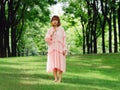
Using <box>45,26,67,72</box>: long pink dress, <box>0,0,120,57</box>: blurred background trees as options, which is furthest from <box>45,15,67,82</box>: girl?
<box>0,0,120,57</box>: blurred background trees

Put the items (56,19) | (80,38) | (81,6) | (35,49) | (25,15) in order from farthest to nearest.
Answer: (35,49) < (80,38) < (81,6) < (25,15) < (56,19)

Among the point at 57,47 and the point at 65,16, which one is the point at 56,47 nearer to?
the point at 57,47

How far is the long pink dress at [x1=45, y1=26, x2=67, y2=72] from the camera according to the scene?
14469 mm

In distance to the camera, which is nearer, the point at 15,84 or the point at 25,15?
the point at 15,84

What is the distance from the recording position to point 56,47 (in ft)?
47.8

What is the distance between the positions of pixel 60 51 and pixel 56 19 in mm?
1097

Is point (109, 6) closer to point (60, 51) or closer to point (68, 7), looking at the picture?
point (68, 7)

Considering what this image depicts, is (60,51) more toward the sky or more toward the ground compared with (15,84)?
more toward the sky

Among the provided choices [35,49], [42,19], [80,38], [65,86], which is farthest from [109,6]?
[35,49]

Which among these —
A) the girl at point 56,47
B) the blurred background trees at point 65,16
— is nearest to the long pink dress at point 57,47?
the girl at point 56,47

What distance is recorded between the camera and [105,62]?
2925cm

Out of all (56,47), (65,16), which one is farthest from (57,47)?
(65,16)

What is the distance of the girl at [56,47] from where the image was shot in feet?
47.4

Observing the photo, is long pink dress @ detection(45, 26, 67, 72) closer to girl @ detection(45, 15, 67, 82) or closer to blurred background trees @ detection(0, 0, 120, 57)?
girl @ detection(45, 15, 67, 82)
